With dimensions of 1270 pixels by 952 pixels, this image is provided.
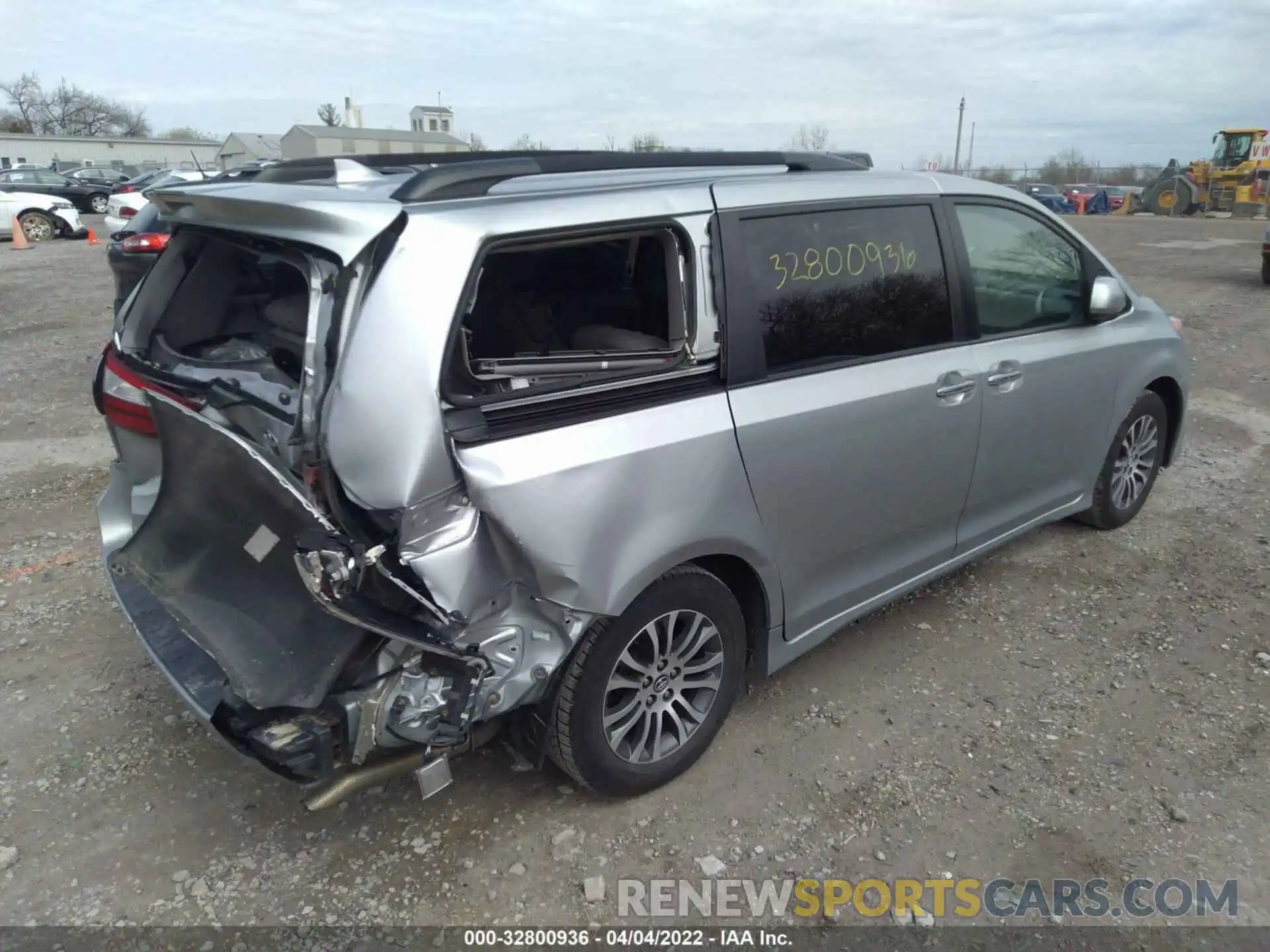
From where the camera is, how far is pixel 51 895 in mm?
2506

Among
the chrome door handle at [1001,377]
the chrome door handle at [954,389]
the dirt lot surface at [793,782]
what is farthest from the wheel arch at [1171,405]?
the chrome door handle at [954,389]

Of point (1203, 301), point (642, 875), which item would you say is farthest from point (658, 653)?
point (1203, 301)

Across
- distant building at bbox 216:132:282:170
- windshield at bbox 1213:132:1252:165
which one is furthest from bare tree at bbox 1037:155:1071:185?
distant building at bbox 216:132:282:170

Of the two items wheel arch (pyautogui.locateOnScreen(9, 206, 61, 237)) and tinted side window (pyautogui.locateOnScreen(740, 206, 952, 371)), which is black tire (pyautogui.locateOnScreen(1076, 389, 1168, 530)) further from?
wheel arch (pyautogui.locateOnScreen(9, 206, 61, 237))

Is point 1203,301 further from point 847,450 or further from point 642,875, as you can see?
point 642,875

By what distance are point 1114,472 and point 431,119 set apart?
51.6 meters

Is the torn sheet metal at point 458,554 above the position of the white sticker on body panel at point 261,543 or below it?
above

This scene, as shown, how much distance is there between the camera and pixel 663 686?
2.80m

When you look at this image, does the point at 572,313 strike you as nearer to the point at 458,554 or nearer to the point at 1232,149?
the point at 458,554

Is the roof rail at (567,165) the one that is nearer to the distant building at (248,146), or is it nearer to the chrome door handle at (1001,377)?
the chrome door handle at (1001,377)

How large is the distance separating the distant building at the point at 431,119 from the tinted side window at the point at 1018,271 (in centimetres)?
4977

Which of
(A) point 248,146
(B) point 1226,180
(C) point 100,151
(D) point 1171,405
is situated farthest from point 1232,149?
(C) point 100,151

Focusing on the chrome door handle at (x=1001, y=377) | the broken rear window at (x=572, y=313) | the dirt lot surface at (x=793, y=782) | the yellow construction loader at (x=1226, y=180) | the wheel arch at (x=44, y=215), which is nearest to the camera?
the broken rear window at (x=572, y=313)

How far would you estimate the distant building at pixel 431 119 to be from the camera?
49.6 m
